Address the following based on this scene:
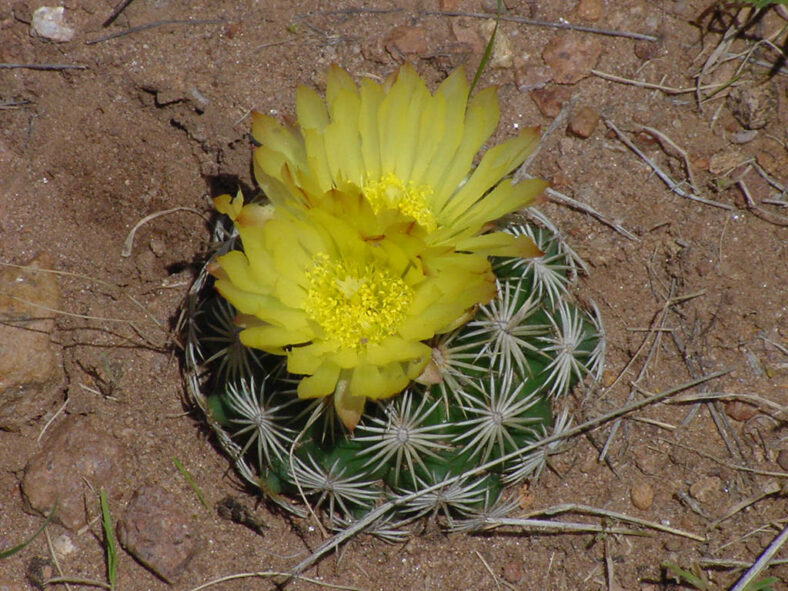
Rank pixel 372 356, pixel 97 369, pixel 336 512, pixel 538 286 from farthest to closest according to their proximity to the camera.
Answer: pixel 97 369 → pixel 336 512 → pixel 538 286 → pixel 372 356

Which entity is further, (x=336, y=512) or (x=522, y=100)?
(x=522, y=100)

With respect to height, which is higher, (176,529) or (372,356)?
(372,356)

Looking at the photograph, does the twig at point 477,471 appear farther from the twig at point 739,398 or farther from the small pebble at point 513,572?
the small pebble at point 513,572

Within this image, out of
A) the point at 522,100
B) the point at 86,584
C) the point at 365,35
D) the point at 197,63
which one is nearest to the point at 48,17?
the point at 197,63

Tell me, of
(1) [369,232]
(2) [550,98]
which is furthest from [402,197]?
(2) [550,98]

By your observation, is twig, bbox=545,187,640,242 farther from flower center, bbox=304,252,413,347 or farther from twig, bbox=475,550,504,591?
twig, bbox=475,550,504,591

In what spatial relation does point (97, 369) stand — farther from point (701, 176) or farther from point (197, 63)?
point (701, 176)

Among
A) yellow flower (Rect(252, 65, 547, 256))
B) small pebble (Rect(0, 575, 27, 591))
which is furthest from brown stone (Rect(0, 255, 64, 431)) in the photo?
yellow flower (Rect(252, 65, 547, 256))
